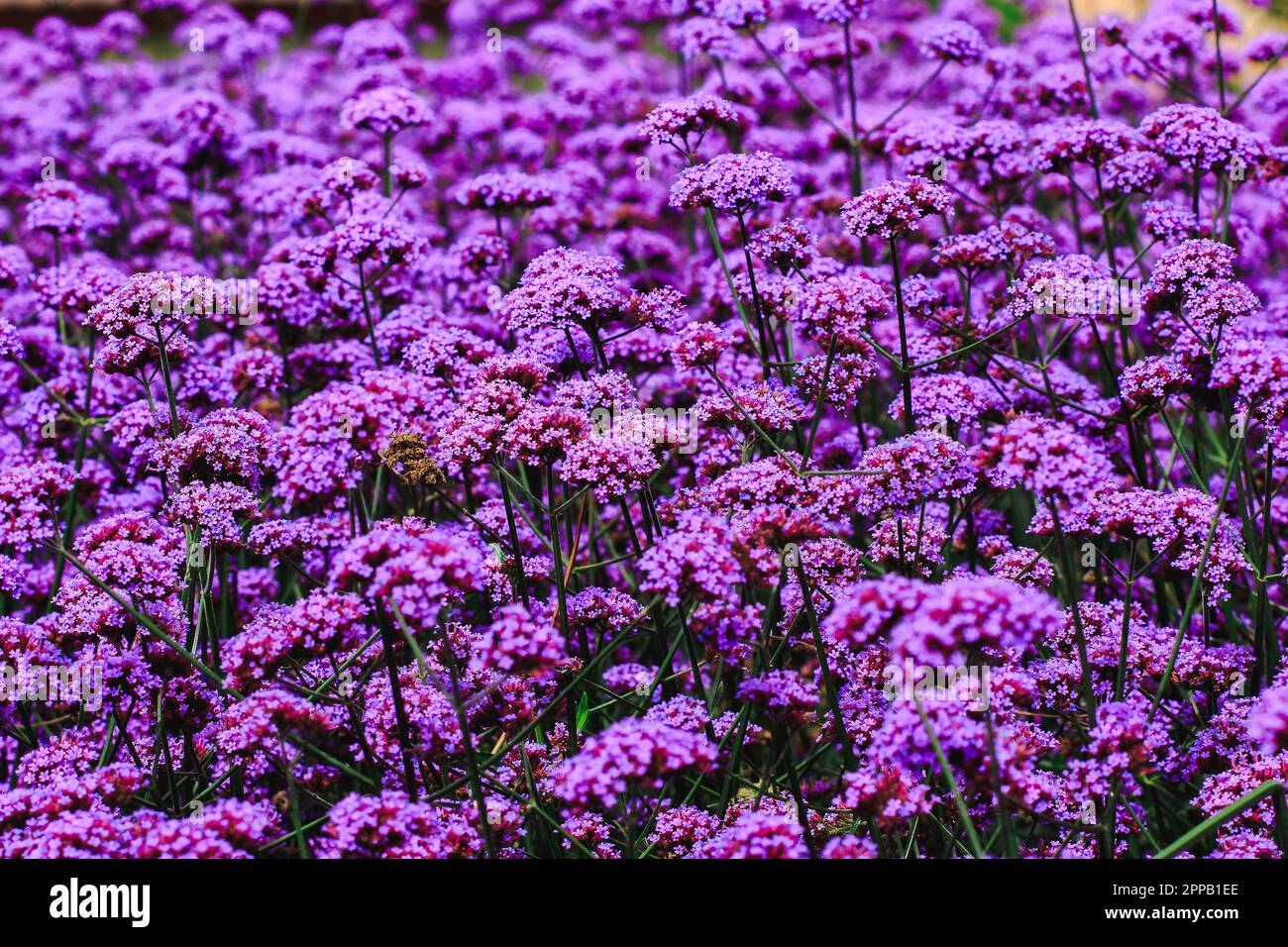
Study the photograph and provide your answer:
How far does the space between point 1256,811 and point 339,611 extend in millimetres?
2560

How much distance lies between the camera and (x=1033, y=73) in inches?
260

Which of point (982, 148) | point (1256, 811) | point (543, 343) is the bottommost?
point (1256, 811)

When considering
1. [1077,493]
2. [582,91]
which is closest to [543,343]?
[1077,493]

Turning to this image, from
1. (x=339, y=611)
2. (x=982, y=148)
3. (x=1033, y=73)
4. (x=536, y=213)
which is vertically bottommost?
(x=339, y=611)

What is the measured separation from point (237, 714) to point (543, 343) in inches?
64.3

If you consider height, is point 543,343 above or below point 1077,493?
above

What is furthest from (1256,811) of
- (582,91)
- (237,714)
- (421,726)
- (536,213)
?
(582,91)

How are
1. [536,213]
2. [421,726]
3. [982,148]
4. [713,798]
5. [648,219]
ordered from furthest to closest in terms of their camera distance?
[648,219] → [536,213] → [982,148] → [713,798] → [421,726]

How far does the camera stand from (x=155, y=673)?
3654mm

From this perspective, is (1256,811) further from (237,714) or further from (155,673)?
(155,673)

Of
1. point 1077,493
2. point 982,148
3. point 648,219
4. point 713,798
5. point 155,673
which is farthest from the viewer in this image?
point 648,219

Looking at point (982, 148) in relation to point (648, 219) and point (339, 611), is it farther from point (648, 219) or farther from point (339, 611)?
point (339, 611)

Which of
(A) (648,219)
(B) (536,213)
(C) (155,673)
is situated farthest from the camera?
(A) (648,219)

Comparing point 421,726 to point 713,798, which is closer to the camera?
point 421,726
